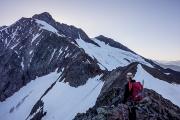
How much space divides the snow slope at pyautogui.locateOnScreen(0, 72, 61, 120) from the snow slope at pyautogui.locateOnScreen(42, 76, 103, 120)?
1101cm

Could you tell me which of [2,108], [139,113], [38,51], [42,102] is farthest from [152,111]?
[38,51]

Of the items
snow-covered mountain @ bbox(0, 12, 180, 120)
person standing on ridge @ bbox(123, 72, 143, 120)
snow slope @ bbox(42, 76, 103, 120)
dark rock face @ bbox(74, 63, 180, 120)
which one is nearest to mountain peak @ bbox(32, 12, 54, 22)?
snow-covered mountain @ bbox(0, 12, 180, 120)

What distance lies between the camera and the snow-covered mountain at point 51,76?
53.5m

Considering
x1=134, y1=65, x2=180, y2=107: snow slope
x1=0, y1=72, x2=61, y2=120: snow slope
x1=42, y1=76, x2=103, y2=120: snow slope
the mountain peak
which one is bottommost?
x1=0, y1=72, x2=61, y2=120: snow slope

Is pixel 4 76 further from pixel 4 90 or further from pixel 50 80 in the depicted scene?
pixel 50 80

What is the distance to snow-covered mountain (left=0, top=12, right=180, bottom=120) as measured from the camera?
53.5m

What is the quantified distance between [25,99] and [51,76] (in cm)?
1077

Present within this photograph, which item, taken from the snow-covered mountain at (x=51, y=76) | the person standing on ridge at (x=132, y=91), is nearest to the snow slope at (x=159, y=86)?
the snow-covered mountain at (x=51, y=76)

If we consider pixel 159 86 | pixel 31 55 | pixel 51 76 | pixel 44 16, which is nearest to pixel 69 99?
pixel 159 86

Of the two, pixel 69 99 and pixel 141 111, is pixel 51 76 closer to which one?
pixel 69 99

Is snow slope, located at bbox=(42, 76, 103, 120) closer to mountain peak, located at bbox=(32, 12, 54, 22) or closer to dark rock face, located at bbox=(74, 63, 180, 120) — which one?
dark rock face, located at bbox=(74, 63, 180, 120)

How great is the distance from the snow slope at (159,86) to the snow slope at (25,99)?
133 ft

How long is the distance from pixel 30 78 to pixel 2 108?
14.7 metres

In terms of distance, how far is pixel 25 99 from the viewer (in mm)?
91062
